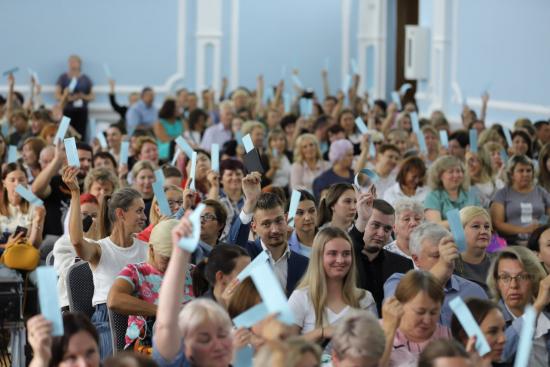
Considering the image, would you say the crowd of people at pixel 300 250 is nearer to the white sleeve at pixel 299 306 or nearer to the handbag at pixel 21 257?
the white sleeve at pixel 299 306

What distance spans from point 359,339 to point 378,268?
2.27m

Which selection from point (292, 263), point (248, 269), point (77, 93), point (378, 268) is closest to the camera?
point (248, 269)

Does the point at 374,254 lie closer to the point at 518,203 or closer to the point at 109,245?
the point at 109,245

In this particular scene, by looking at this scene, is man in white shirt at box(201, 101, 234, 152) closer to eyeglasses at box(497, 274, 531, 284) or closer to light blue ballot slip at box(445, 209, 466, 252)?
light blue ballot slip at box(445, 209, 466, 252)

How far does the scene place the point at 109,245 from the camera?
19.7 feet

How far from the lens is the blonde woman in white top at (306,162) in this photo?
10.1 m

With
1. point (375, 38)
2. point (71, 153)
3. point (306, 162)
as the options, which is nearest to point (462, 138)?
point (306, 162)

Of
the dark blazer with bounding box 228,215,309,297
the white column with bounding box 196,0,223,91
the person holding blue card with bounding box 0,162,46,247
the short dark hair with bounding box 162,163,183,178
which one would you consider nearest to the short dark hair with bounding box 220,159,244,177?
the short dark hair with bounding box 162,163,183,178

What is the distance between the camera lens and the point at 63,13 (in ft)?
62.8

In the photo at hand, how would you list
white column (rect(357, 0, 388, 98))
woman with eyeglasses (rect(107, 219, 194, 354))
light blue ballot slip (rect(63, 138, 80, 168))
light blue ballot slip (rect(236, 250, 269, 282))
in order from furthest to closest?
white column (rect(357, 0, 388, 98)) → light blue ballot slip (rect(63, 138, 80, 168)) → woman with eyeglasses (rect(107, 219, 194, 354)) → light blue ballot slip (rect(236, 250, 269, 282))

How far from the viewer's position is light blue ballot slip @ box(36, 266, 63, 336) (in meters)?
3.50

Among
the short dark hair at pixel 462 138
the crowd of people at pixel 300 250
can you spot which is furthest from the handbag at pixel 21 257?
the short dark hair at pixel 462 138

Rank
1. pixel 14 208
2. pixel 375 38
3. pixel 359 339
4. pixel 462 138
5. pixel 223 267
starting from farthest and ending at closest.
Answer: pixel 375 38
pixel 462 138
pixel 14 208
pixel 223 267
pixel 359 339

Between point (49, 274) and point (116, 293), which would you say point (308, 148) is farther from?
point (49, 274)
